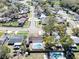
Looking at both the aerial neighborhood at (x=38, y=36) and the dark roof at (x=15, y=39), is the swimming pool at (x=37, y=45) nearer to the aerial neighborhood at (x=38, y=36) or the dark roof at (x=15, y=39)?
the aerial neighborhood at (x=38, y=36)

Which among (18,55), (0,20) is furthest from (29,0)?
(18,55)

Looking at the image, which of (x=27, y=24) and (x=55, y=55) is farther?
(x=27, y=24)

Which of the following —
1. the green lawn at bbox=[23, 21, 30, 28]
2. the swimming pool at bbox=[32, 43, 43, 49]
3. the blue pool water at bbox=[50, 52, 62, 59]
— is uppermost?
the green lawn at bbox=[23, 21, 30, 28]

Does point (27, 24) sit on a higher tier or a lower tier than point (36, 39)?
higher

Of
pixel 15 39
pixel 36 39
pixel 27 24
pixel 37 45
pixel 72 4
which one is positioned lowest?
pixel 37 45

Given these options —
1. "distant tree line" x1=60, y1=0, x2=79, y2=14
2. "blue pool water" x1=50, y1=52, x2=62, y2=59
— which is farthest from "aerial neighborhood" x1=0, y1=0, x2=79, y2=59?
"distant tree line" x1=60, y1=0, x2=79, y2=14

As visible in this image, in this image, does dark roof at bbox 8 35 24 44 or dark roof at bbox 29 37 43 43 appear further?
dark roof at bbox 29 37 43 43

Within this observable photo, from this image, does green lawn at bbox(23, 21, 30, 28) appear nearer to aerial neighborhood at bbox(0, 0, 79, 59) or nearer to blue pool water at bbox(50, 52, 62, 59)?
aerial neighborhood at bbox(0, 0, 79, 59)

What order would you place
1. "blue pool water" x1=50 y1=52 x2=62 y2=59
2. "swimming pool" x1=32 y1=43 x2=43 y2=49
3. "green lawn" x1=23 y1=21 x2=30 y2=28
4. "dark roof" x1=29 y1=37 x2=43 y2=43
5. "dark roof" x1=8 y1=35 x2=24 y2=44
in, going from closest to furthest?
"blue pool water" x1=50 y1=52 x2=62 y2=59 < "swimming pool" x1=32 y1=43 x2=43 y2=49 < "dark roof" x1=8 y1=35 x2=24 y2=44 < "dark roof" x1=29 y1=37 x2=43 y2=43 < "green lawn" x1=23 y1=21 x2=30 y2=28

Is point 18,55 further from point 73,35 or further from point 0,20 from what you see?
point 0,20

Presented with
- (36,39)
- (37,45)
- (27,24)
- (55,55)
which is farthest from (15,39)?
(27,24)

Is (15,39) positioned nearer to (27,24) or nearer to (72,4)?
(27,24)
